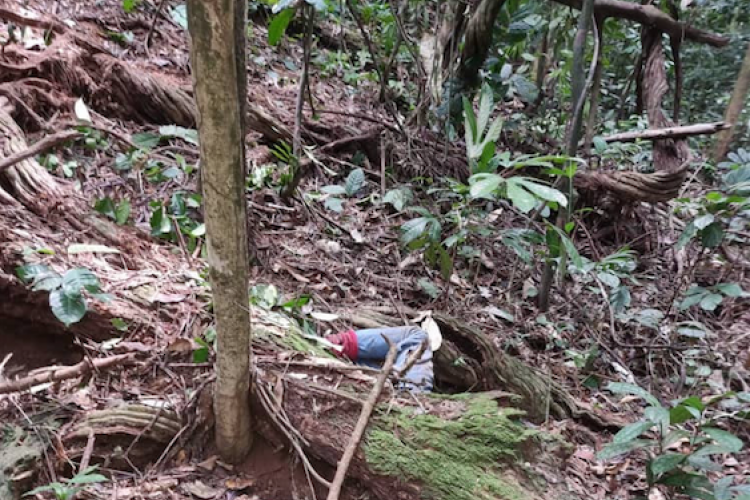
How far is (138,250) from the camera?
2699 millimetres

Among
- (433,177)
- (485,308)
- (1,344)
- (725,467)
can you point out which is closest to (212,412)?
(1,344)

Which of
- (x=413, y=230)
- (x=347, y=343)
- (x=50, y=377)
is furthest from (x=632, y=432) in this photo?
(x=50, y=377)

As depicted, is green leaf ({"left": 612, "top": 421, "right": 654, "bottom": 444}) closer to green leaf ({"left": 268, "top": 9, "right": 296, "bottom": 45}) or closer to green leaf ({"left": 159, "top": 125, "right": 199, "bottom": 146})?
green leaf ({"left": 268, "top": 9, "right": 296, "bottom": 45})

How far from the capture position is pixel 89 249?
2.44 m

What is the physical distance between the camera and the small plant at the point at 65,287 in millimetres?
2033

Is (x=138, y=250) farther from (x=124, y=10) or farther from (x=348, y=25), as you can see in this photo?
(x=348, y=25)

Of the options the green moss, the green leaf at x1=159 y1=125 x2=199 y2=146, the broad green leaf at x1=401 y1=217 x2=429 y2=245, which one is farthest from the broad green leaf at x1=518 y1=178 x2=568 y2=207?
the green leaf at x1=159 y1=125 x2=199 y2=146

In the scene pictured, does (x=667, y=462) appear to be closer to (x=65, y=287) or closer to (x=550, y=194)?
(x=550, y=194)

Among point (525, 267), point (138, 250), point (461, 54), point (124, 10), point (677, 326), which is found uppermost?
point (124, 10)

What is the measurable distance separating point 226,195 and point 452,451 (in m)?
1.22

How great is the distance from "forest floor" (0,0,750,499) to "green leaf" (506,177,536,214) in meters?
1.04

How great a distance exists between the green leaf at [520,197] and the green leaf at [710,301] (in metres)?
1.57

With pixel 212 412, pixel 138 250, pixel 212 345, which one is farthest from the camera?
pixel 138 250

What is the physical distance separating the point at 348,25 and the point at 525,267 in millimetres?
4064
